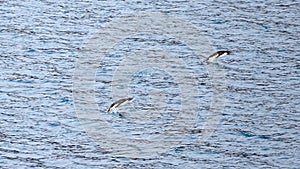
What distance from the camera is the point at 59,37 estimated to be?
21156mm

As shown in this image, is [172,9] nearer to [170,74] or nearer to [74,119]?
[170,74]

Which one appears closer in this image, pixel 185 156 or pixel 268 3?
pixel 185 156

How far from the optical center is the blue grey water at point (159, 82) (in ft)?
47.9

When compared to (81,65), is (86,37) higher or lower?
higher

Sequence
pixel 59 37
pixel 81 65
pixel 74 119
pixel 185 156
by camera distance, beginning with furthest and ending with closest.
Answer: pixel 59 37, pixel 81 65, pixel 74 119, pixel 185 156

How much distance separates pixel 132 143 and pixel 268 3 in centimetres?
1040

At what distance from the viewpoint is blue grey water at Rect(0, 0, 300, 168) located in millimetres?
14602

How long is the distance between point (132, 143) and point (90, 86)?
3.01 metres

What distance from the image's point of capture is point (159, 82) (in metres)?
18.2

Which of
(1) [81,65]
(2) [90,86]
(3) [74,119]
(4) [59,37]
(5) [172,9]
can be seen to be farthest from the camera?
(5) [172,9]

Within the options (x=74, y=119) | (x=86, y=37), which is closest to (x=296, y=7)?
(x=86, y=37)

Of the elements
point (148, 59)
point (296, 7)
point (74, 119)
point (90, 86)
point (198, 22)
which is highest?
point (296, 7)

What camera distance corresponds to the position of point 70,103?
1691cm

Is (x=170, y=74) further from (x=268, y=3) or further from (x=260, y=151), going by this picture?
(x=268, y=3)
